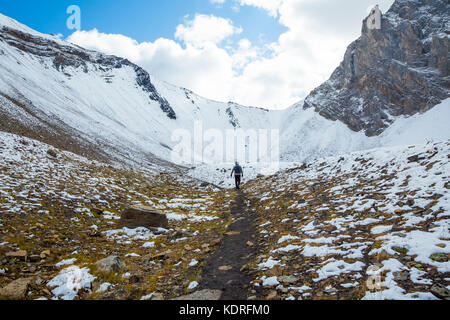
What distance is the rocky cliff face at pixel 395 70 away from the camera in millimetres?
88375

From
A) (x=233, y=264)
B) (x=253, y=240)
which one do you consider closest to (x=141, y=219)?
(x=253, y=240)

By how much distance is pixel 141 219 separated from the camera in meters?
10.9

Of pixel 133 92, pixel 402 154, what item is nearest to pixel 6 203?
pixel 402 154

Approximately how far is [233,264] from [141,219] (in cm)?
544

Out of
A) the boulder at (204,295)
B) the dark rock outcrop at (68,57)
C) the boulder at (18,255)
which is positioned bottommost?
the boulder at (204,295)

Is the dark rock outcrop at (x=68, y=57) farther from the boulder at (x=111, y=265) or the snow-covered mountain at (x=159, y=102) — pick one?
the boulder at (x=111, y=265)

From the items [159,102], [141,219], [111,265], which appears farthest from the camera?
[159,102]

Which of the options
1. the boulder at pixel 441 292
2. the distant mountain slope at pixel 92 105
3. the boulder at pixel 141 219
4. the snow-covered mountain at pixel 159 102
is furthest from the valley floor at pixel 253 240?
the snow-covered mountain at pixel 159 102

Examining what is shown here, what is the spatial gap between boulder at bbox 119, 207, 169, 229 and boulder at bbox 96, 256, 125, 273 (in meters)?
Result: 3.59

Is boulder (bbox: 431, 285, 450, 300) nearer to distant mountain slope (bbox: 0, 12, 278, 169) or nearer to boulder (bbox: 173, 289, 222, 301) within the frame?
boulder (bbox: 173, 289, 222, 301)

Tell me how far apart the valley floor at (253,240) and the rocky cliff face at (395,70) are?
9255 centimetres

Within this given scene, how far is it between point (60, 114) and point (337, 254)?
63.3 m

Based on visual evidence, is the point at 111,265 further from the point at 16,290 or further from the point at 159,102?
the point at 159,102

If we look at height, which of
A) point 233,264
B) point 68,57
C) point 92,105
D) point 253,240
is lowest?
point 233,264
